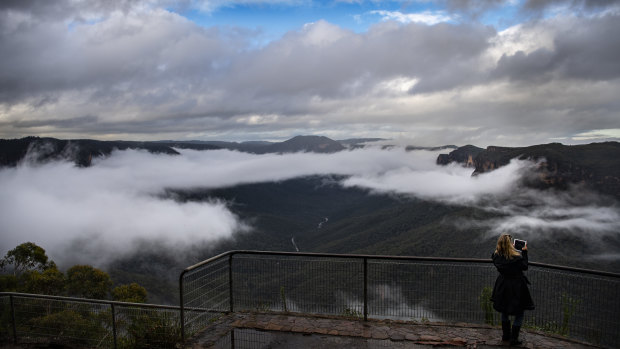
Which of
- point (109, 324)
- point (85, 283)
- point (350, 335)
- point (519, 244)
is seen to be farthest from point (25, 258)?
point (519, 244)

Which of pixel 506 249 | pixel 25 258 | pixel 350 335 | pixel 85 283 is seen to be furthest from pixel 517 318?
pixel 25 258

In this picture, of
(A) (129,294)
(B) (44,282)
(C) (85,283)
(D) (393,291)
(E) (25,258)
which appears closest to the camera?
(D) (393,291)

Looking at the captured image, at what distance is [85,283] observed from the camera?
2448 cm

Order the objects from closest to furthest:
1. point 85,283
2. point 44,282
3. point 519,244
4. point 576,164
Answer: point 519,244 < point 44,282 < point 85,283 < point 576,164

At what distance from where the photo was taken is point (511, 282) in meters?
6.20

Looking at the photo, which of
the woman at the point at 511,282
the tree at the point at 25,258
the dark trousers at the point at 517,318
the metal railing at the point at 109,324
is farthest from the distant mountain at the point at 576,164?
the metal railing at the point at 109,324

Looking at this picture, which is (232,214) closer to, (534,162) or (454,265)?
(534,162)

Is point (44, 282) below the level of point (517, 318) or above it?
below

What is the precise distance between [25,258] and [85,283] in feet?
A: 14.8

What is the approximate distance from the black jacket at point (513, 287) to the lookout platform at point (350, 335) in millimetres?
755

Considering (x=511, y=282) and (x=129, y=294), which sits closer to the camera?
(x=511, y=282)

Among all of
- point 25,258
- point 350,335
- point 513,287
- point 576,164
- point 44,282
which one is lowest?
point 44,282

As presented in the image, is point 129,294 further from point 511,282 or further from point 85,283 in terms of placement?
point 511,282

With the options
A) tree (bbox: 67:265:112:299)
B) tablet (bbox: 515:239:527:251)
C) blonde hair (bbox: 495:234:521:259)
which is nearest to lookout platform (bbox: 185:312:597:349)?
blonde hair (bbox: 495:234:521:259)
